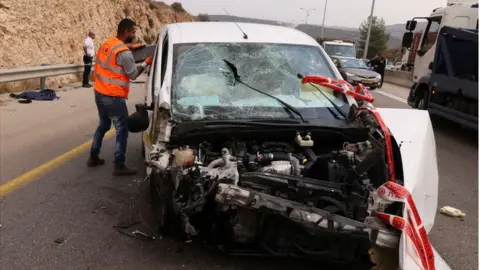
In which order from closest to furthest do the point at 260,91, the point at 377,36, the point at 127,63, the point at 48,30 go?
the point at 260,91, the point at 127,63, the point at 48,30, the point at 377,36

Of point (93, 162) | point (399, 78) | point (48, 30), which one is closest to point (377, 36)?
point (399, 78)

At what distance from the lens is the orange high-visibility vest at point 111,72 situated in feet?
19.0

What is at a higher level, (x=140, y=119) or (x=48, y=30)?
(x=140, y=119)

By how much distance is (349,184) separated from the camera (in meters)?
3.55

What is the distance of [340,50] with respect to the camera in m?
24.0

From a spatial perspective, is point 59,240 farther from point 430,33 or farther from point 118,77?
point 430,33

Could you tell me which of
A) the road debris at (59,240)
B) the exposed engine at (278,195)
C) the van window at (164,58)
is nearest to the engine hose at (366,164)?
the exposed engine at (278,195)

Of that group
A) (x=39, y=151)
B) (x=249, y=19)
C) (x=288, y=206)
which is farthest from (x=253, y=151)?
(x=39, y=151)

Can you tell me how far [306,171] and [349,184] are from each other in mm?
343

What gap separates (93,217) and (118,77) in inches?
74.5

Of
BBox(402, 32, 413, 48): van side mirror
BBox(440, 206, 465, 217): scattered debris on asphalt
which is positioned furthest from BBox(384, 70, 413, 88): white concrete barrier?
BBox(440, 206, 465, 217): scattered debris on asphalt

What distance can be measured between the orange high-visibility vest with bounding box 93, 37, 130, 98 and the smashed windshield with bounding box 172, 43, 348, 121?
1232 mm

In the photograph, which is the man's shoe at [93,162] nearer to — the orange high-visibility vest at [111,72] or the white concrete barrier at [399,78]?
the orange high-visibility vest at [111,72]

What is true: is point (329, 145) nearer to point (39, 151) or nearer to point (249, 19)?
point (249, 19)
